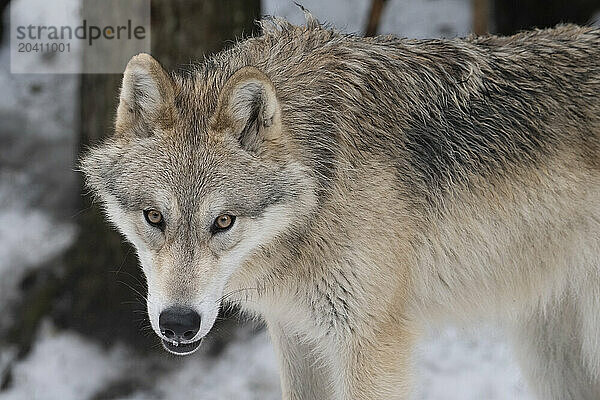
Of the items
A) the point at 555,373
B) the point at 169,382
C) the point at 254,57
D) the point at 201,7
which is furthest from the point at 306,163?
the point at 169,382

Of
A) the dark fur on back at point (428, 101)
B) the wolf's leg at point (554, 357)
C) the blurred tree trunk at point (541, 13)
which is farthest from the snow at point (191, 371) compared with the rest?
the blurred tree trunk at point (541, 13)

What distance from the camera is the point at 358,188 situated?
427 cm

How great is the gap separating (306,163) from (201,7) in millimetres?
3384

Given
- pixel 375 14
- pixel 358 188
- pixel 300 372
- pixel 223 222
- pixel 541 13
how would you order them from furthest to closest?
pixel 541 13 → pixel 375 14 → pixel 300 372 → pixel 358 188 → pixel 223 222

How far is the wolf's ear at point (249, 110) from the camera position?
389cm

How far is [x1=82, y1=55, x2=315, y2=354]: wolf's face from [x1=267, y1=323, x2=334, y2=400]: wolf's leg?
985mm

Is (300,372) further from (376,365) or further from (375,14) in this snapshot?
(375,14)

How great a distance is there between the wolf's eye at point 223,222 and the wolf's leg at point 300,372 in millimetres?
1290

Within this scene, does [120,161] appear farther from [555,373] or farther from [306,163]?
[555,373]

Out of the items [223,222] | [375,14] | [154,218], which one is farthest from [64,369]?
[375,14]

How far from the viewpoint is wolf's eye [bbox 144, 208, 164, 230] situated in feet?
12.8

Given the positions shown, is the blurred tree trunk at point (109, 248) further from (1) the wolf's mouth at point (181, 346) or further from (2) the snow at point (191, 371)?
(1) the wolf's mouth at point (181, 346)

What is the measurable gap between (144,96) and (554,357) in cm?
316

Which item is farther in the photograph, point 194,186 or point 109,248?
point 109,248
